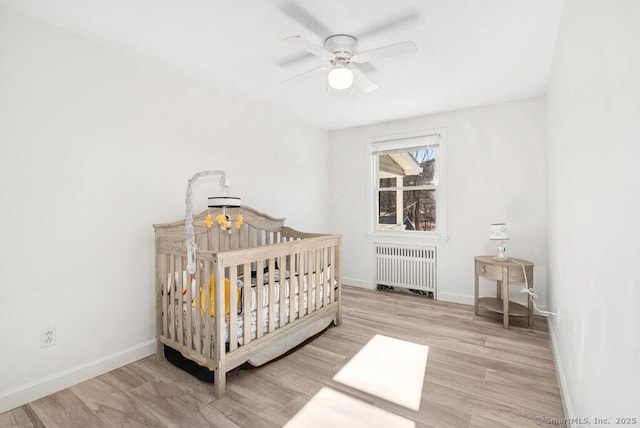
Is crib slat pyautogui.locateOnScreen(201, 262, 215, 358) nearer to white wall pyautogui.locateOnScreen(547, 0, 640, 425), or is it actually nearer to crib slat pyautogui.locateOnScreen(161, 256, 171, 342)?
crib slat pyautogui.locateOnScreen(161, 256, 171, 342)

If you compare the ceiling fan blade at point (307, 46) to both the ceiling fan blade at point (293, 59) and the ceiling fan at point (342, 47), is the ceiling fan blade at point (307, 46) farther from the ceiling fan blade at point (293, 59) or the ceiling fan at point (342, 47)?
the ceiling fan blade at point (293, 59)

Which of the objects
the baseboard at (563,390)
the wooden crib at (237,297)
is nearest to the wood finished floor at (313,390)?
the baseboard at (563,390)

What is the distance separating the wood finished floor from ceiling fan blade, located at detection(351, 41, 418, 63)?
208 centimetres

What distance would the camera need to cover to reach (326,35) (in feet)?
6.68

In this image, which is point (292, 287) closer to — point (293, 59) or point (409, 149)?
point (293, 59)

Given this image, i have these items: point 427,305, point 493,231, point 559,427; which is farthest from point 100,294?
point 493,231

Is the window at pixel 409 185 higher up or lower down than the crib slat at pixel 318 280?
higher up

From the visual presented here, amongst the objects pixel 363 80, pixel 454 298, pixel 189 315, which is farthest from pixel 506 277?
pixel 189 315

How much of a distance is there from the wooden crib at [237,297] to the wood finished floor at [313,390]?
155mm

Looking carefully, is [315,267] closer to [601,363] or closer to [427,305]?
[427,305]

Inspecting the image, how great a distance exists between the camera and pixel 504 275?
290 centimetres

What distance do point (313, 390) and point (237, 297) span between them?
0.76m

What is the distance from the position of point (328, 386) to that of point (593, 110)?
1.97 metres

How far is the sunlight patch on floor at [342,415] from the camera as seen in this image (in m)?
1.63
